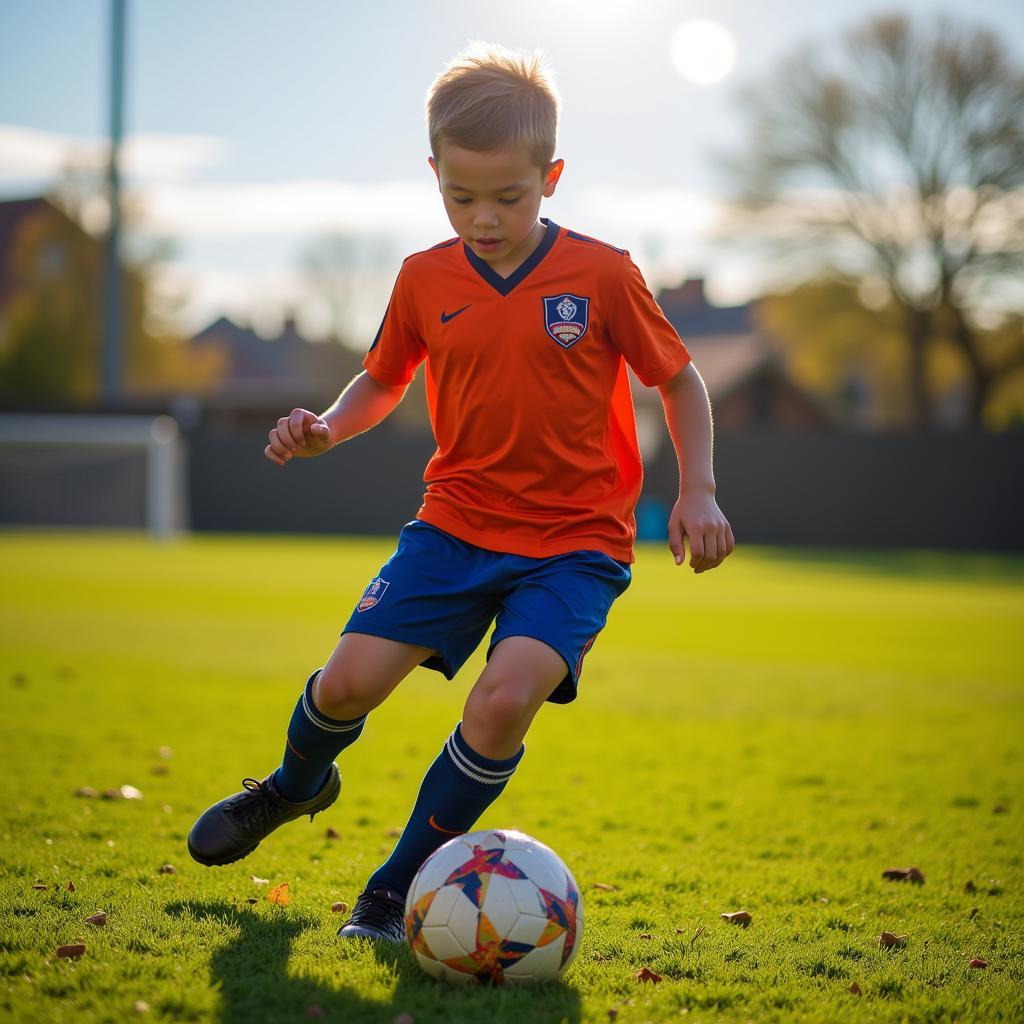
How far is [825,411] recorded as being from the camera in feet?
150

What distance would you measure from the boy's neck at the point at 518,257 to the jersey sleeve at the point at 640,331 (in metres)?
0.25

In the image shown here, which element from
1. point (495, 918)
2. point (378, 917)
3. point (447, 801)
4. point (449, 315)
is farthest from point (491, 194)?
point (378, 917)

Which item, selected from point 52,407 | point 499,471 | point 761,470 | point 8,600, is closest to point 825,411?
point 761,470

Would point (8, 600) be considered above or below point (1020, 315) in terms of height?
below

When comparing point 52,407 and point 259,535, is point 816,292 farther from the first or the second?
point 52,407

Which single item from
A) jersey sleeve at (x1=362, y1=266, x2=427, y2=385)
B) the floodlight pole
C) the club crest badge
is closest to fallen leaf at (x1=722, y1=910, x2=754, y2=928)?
the club crest badge

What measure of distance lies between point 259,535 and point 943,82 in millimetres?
22617

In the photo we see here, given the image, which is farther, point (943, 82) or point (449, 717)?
point (943, 82)

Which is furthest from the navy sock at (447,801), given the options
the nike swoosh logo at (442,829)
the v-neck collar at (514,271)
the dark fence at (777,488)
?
the dark fence at (777,488)

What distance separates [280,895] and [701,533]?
158cm

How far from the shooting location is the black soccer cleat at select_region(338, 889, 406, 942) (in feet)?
11.2

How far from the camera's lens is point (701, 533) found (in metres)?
3.48

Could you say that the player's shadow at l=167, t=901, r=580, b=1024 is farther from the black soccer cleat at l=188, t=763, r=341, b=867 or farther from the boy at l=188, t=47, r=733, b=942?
the black soccer cleat at l=188, t=763, r=341, b=867

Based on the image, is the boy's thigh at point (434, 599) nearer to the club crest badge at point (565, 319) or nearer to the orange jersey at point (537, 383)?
the orange jersey at point (537, 383)
